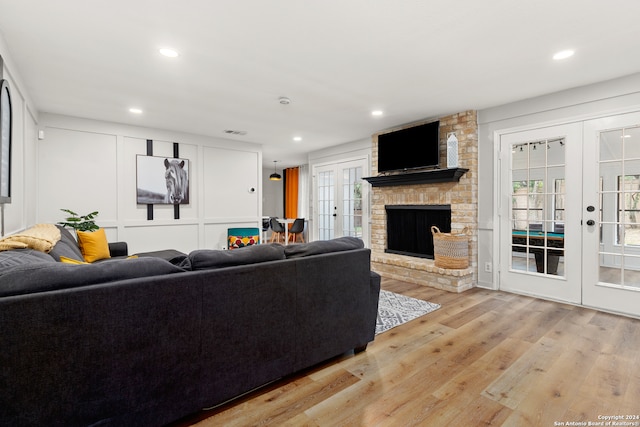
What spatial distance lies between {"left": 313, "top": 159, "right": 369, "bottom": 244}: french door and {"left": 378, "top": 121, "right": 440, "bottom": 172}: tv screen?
3.52ft

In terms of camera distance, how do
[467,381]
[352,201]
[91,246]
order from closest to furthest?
[467,381], [91,246], [352,201]

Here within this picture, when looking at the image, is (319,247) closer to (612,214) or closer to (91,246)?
(91,246)

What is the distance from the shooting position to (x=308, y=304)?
2.00m

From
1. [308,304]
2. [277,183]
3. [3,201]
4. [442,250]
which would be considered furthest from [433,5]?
[277,183]

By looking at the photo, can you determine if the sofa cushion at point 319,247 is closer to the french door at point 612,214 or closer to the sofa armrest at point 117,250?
the french door at point 612,214

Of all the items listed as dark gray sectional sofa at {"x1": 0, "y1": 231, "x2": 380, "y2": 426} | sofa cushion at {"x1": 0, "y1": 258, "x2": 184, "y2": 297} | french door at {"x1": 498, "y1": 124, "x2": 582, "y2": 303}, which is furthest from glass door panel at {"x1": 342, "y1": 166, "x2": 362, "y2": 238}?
sofa cushion at {"x1": 0, "y1": 258, "x2": 184, "y2": 297}

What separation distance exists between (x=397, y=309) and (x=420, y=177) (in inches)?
83.5

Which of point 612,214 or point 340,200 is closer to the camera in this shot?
point 612,214

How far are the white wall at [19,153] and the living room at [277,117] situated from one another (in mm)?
24

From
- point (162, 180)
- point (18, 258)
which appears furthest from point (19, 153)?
point (18, 258)

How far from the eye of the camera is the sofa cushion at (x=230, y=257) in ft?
5.43

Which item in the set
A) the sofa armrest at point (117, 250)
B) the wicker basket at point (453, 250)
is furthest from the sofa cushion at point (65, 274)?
the wicker basket at point (453, 250)

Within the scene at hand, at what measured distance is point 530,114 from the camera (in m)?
3.83

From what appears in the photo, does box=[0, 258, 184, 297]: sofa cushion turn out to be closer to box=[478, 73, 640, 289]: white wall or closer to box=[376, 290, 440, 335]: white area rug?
box=[376, 290, 440, 335]: white area rug
